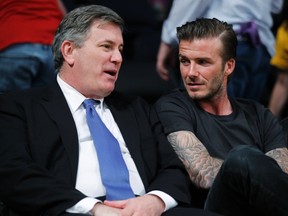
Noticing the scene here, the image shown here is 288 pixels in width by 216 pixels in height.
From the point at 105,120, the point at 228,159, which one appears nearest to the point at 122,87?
the point at 105,120

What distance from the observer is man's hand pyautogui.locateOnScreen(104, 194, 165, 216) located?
8.41 feet

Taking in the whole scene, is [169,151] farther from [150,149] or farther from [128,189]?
[128,189]

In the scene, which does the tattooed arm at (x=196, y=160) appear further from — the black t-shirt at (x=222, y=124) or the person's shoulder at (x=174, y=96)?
the person's shoulder at (x=174, y=96)

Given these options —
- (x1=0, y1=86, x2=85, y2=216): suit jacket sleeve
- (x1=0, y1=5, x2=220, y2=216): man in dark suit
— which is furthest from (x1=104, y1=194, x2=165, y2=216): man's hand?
(x1=0, y1=86, x2=85, y2=216): suit jacket sleeve

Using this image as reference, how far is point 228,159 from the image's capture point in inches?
104

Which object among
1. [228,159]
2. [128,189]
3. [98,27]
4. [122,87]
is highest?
[98,27]

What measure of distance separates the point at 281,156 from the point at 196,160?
422 millimetres

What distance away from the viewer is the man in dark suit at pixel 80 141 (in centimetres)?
255

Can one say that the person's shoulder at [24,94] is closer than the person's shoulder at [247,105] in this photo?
Yes

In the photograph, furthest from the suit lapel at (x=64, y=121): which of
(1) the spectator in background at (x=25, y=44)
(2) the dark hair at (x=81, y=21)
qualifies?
(1) the spectator in background at (x=25, y=44)

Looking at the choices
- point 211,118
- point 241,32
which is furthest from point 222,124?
point 241,32

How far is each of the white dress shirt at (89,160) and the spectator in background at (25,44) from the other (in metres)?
0.52

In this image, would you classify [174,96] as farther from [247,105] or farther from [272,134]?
[272,134]

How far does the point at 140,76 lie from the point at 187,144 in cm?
271
